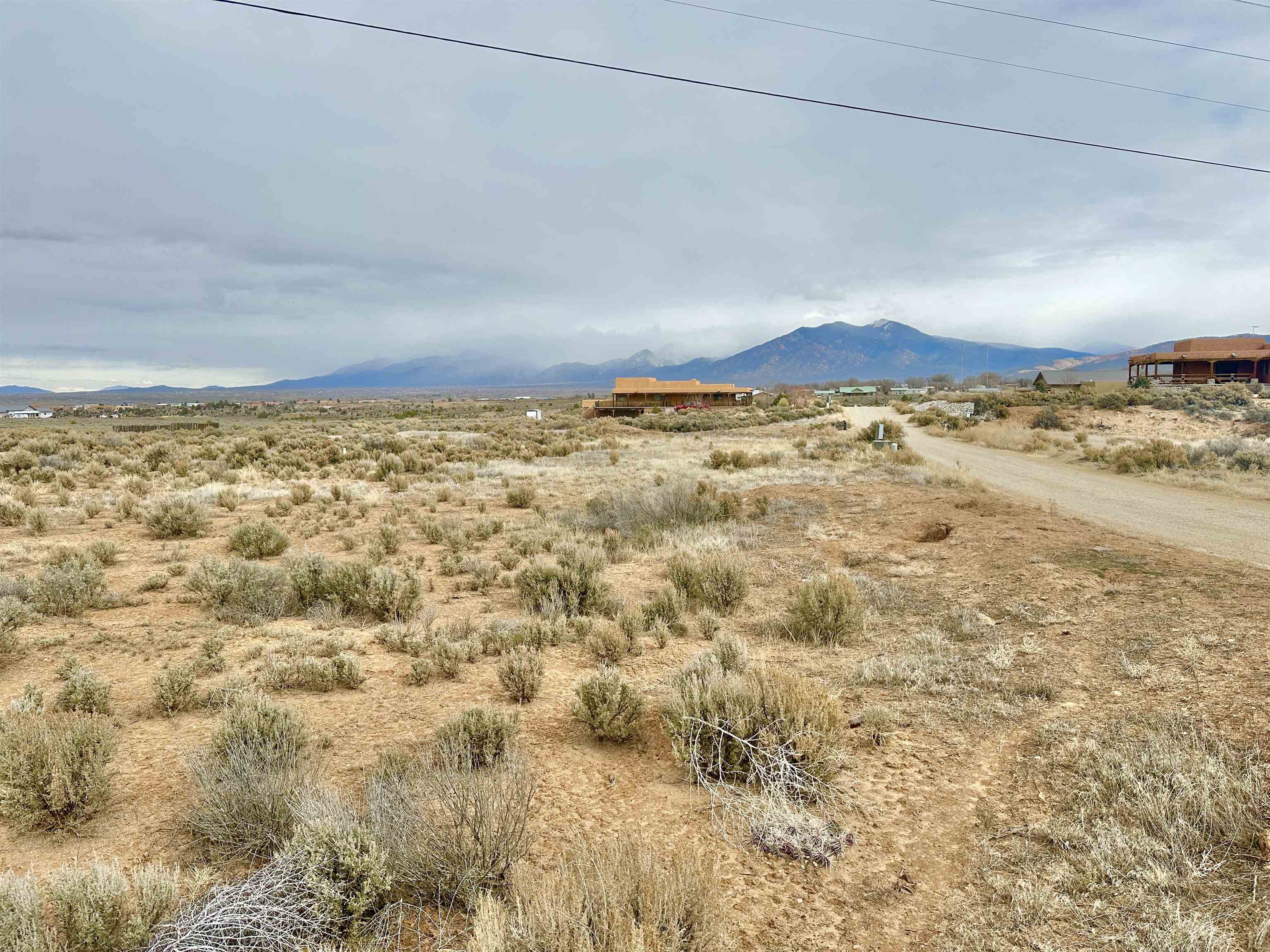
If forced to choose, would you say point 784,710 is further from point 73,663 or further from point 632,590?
point 73,663

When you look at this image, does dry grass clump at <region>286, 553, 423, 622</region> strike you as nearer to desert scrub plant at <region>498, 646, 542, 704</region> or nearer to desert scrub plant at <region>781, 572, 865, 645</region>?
desert scrub plant at <region>498, 646, 542, 704</region>

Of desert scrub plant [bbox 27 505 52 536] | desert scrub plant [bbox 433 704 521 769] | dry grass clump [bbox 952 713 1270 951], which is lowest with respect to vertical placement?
dry grass clump [bbox 952 713 1270 951]

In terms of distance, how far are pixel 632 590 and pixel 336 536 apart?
6.70m

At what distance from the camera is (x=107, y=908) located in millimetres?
2768

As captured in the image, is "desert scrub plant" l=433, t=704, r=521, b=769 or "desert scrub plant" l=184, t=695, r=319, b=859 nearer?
"desert scrub plant" l=184, t=695, r=319, b=859

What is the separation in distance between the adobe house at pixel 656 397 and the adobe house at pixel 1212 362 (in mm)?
37160

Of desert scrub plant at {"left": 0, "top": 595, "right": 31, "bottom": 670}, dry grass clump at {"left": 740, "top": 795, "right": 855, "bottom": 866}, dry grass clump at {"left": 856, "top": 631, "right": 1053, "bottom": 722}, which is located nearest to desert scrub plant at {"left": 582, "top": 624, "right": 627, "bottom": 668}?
Answer: dry grass clump at {"left": 856, "top": 631, "right": 1053, "bottom": 722}

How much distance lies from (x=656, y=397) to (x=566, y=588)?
59.2 meters

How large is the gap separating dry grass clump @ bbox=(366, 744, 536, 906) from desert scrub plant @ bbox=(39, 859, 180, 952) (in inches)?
35.7

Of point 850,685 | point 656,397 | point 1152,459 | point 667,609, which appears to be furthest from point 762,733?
point 656,397

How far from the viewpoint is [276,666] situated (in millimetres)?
6078

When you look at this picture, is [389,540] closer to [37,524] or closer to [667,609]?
[667,609]

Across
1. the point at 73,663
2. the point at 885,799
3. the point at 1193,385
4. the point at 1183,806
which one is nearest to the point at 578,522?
the point at 73,663

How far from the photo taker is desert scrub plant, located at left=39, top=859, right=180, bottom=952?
8.82ft
